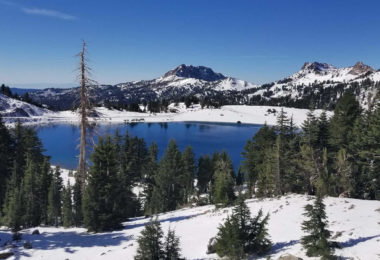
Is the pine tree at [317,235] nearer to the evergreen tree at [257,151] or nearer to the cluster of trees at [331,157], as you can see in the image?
the cluster of trees at [331,157]

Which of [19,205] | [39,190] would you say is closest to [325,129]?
[19,205]

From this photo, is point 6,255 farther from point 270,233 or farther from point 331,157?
point 331,157

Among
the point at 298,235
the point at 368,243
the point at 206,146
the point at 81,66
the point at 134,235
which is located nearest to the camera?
the point at 368,243

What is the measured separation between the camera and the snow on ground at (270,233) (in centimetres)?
1099

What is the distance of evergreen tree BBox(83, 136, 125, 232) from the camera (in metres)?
20.5

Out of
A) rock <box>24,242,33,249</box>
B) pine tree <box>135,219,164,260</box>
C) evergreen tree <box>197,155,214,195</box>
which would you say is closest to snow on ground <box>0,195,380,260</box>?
rock <box>24,242,33,249</box>

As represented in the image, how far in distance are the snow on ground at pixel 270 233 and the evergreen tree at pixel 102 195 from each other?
111 cm

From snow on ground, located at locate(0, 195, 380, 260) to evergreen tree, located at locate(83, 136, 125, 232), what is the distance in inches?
43.6

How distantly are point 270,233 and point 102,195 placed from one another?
43.7ft

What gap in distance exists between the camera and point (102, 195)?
21.5 metres

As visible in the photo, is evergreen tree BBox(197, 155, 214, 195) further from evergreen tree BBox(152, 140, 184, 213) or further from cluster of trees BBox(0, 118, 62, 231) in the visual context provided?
cluster of trees BBox(0, 118, 62, 231)

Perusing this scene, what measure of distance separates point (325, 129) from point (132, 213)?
2893 centimetres

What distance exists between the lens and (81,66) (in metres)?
14.9

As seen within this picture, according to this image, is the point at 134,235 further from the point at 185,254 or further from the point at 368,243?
the point at 368,243
